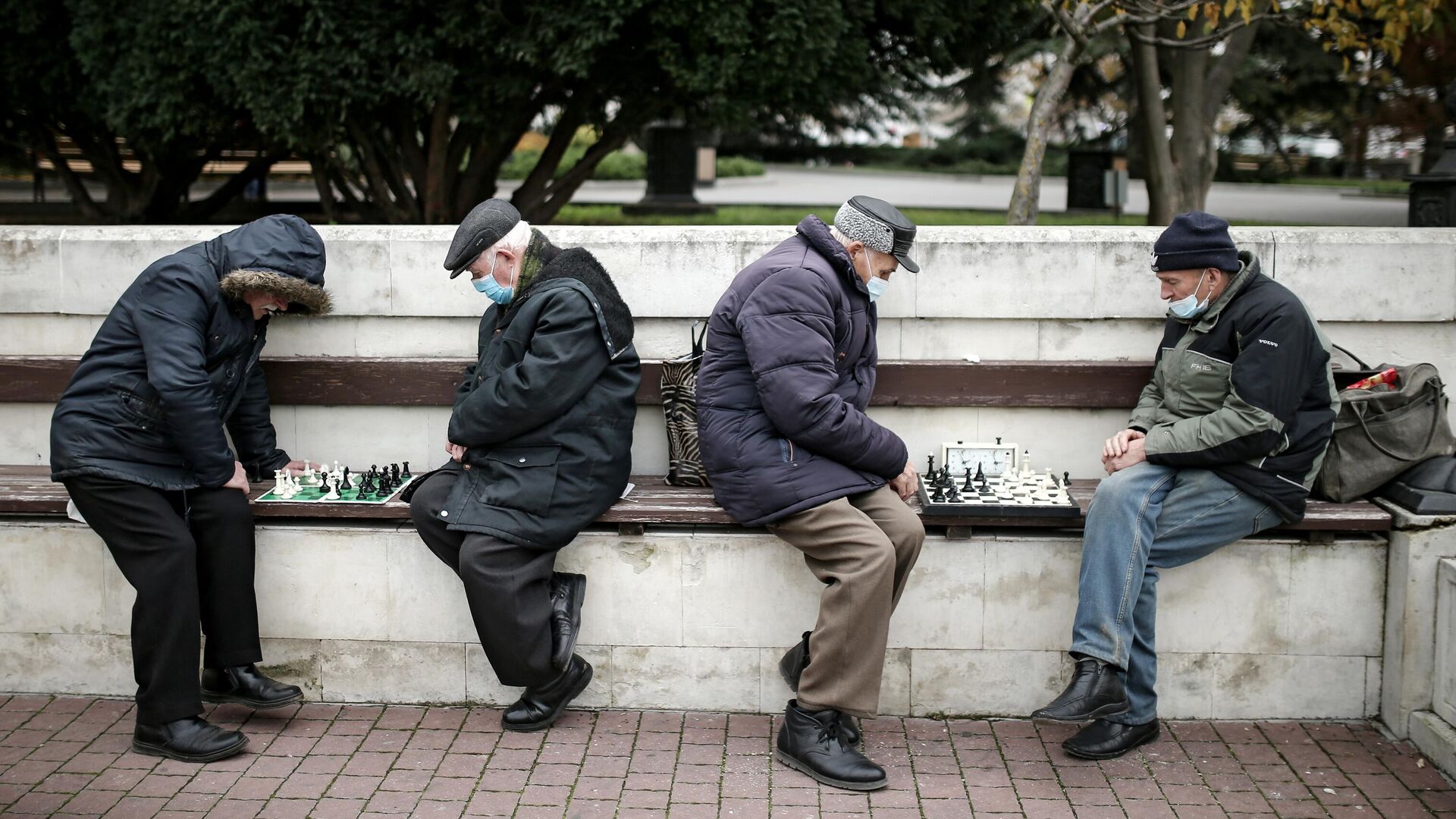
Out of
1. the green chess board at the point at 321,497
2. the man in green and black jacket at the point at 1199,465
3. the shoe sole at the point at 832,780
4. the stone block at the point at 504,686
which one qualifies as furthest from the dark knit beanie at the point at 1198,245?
the green chess board at the point at 321,497

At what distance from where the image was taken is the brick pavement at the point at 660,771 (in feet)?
14.2

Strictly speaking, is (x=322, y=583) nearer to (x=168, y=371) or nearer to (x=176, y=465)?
(x=176, y=465)

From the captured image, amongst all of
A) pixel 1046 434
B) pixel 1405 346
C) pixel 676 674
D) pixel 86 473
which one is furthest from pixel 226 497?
pixel 1405 346

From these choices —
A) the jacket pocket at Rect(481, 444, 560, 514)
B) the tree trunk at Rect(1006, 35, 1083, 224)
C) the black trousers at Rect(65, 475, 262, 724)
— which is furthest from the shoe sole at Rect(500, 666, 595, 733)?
the tree trunk at Rect(1006, 35, 1083, 224)

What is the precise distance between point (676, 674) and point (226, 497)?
172 cm

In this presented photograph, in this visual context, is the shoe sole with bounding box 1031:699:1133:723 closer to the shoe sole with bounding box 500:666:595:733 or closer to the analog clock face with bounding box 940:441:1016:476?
the analog clock face with bounding box 940:441:1016:476

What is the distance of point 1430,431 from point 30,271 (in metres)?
5.45

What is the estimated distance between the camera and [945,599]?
16.5 feet

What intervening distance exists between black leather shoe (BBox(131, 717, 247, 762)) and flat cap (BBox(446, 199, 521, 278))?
5.77 ft

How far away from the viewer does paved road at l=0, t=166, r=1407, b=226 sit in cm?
2066

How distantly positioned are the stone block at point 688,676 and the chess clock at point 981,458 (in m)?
1.08

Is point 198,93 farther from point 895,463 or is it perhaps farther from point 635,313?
point 895,463

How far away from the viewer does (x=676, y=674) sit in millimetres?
5113

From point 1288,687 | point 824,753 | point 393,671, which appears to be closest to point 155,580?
point 393,671
